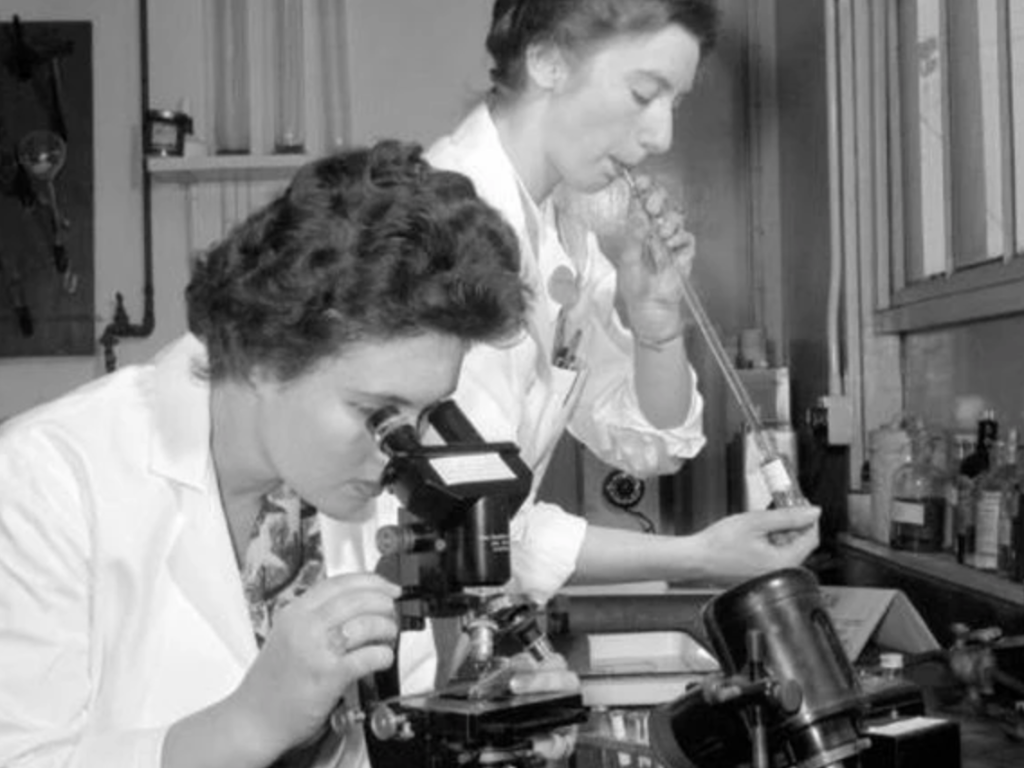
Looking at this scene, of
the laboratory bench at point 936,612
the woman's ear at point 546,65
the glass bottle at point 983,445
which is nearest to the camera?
the laboratory bench at point 936,612

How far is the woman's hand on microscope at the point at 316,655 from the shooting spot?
1109 mm

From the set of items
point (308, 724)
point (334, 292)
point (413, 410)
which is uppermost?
point (334, 292)

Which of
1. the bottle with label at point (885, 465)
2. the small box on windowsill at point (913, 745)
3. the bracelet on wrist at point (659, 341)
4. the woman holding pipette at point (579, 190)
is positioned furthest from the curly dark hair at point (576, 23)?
the bottle with label at point (885, 465)

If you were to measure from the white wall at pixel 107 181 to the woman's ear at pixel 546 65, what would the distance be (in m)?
2.00

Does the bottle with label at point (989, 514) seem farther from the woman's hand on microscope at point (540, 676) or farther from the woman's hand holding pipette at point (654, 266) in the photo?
the woman's hand on microscope at point (540, 676)

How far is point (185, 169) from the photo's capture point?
138 inches

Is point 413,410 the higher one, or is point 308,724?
point 413,410

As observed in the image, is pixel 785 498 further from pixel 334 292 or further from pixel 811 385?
pixel 811 385

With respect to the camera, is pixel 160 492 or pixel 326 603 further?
pixel 160 492

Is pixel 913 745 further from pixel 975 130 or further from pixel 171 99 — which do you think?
pixel 171 99

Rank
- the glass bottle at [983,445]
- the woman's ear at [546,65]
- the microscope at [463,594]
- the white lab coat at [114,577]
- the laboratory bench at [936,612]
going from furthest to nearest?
the glass bottle at [983,445] < the woman's ear at [546,65] < the laboratory bench at [936,612] < the white lab coat at [114,577] < the microscope at [463,594]

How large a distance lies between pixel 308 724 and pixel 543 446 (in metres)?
0.96

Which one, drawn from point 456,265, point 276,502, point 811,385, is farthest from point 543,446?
point 811,385

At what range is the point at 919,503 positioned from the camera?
8.41 ft
